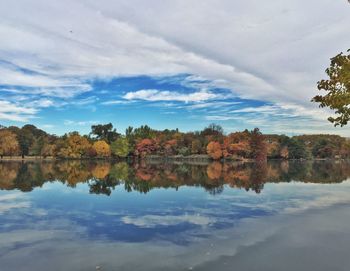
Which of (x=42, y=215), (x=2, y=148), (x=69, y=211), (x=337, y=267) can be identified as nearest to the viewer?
(x=337, y=267)

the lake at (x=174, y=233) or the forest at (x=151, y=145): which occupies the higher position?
the forest at (x=151, y=145)

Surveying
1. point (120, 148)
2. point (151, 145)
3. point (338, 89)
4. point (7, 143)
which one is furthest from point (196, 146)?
point (338, 89)

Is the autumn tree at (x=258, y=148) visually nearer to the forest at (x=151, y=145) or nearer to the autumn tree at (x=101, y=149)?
the forest at (x=151, y=145)

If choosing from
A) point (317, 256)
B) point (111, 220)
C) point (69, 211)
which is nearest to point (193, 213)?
point (111, 220)

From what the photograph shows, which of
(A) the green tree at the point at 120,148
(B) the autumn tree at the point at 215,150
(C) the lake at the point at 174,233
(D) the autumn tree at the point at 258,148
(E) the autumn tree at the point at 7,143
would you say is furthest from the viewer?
(A) the green tree at the point at 120,148

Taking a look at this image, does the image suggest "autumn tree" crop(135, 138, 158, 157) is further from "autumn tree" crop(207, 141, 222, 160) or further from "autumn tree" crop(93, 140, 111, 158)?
"autumn tree" crop(207, 141, 222, 160)

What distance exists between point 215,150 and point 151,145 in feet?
83.9

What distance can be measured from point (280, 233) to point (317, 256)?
2.94m

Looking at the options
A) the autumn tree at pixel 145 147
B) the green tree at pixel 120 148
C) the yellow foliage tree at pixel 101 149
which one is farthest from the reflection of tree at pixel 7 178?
the autumn tree at pixel 145 147

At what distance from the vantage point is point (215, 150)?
106 meters

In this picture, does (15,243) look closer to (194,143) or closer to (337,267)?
(337,267)

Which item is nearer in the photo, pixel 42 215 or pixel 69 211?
pixel 42 215

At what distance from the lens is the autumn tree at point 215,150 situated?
105 m

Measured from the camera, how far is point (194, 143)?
115 m
